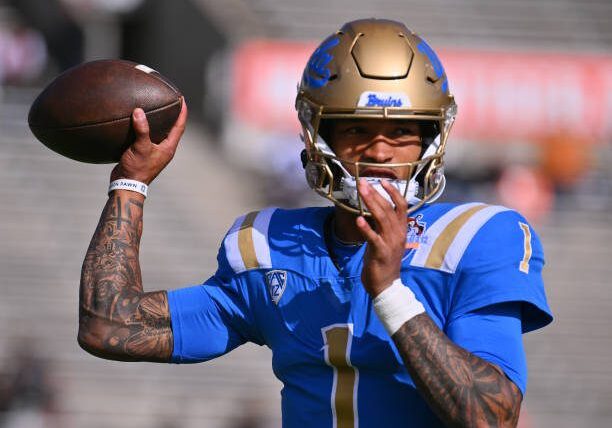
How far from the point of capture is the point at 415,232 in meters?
2.61

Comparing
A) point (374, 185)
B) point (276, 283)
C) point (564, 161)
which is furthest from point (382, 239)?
point (564, 161)

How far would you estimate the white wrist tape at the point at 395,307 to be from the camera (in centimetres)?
231

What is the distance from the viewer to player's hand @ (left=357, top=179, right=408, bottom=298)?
2.30 m

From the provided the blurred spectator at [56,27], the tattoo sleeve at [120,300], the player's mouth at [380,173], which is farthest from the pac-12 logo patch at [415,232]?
the blurred spectator at [56,27]

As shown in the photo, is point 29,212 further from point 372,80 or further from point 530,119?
point 372,80

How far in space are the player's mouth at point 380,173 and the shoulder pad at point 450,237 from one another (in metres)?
0.14

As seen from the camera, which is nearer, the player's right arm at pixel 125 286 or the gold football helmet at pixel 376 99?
the gold football helmet at pixel 376 99

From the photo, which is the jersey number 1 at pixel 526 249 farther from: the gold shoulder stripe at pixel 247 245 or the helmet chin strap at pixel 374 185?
the gold shoulder stripe at pixel 247 245

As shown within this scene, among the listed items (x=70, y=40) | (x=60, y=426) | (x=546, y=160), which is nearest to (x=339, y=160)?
(x=60, y=426)

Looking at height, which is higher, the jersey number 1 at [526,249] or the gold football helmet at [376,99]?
the gold football helmet at [376,99]

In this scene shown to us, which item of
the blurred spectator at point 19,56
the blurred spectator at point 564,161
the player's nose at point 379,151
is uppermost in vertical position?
the player's nose at point 379,151

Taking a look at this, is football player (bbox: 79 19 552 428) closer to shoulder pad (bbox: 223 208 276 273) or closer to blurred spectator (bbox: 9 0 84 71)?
shoulder pad (bbox: 223 208 276 273)

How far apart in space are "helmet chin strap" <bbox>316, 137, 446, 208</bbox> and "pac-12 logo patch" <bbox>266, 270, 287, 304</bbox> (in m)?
0.22

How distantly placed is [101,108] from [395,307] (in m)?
0.97
